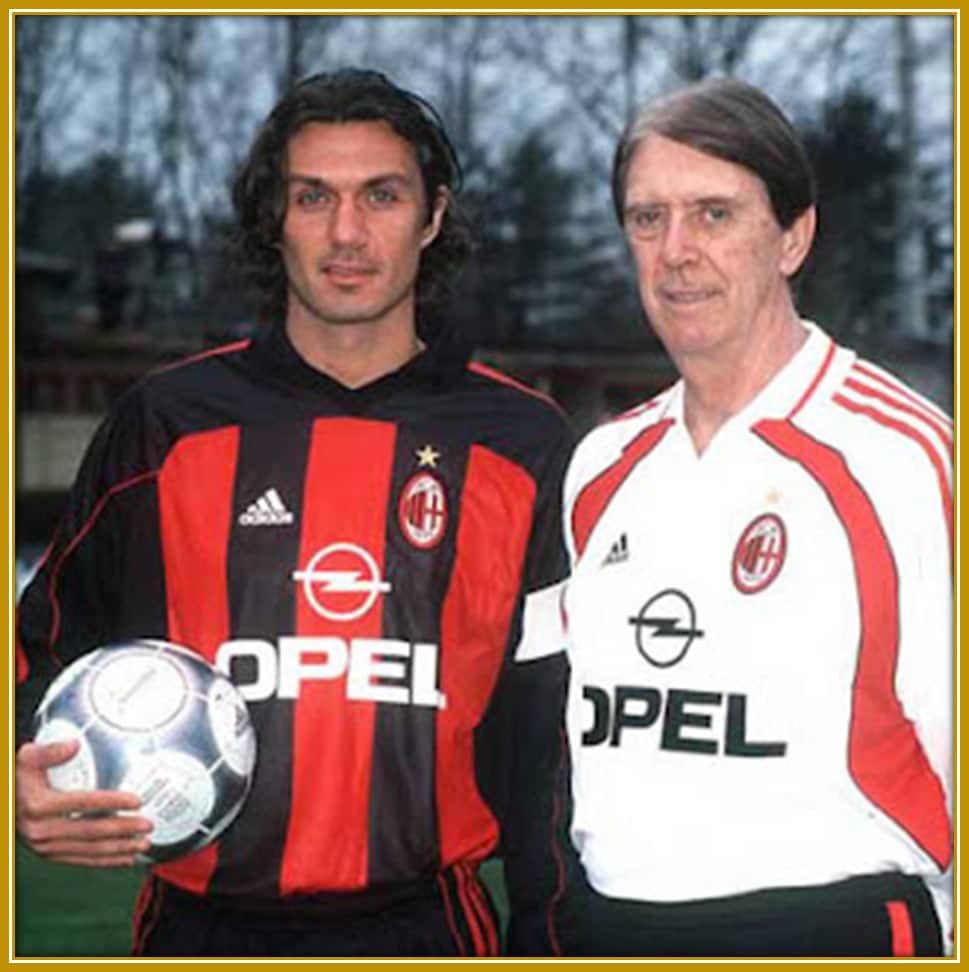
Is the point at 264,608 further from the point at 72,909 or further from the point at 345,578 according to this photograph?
the point at 72,909

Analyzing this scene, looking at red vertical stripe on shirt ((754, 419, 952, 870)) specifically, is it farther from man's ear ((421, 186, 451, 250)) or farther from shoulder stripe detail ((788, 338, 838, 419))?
man's ear ((421, 186, 451, 250))

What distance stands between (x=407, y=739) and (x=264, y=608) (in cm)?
30

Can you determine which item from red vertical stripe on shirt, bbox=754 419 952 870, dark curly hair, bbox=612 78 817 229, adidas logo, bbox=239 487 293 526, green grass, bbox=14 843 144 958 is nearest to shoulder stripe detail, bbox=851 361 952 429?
red vertical stripe on shirt, bbox=754 419 952 870

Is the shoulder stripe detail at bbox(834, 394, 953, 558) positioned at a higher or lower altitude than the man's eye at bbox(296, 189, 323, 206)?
lower

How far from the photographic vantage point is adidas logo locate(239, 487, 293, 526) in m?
2.51

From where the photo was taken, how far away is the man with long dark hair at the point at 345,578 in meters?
2.43

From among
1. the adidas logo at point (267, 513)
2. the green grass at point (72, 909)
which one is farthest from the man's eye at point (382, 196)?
the green grass at point (72, 909)

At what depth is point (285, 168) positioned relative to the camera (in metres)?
2.58

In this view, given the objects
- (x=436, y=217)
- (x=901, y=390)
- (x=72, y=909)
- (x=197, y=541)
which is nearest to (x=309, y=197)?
(x=436, y=217)

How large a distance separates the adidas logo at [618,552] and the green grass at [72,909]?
2459 millimetres

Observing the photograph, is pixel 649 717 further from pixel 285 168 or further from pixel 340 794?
pixel 285 168

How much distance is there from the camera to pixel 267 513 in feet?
8.23

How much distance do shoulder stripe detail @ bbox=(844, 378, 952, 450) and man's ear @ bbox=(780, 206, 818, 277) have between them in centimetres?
20

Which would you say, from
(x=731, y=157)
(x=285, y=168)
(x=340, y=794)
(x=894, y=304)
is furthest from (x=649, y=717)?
(x=894, y=304)
